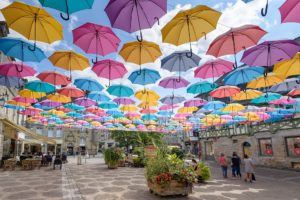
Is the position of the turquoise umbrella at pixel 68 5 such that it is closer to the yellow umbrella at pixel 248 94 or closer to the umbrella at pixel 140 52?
the umbrella at pixel 140 52

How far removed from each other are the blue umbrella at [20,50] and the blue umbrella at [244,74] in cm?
780

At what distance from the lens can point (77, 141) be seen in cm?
5366

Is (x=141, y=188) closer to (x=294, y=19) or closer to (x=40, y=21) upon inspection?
(x=40, y=21)

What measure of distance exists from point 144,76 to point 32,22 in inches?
201

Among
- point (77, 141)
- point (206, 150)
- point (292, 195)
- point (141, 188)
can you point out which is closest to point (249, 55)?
point (292, 195)

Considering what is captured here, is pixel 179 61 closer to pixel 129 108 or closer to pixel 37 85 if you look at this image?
pixel 37 85

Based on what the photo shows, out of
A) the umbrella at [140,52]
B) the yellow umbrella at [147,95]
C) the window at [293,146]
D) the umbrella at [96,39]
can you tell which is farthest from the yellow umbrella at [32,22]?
the window at [293,146]

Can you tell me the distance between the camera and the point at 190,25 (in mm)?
6043

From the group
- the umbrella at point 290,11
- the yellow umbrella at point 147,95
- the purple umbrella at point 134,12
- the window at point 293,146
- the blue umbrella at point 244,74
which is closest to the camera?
the umbrella at point 290,11

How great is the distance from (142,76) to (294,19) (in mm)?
6151

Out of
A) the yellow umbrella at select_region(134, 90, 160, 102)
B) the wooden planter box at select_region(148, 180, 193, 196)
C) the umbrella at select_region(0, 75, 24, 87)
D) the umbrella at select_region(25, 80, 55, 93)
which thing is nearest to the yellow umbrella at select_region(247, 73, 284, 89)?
the yellow umbrella at select_region(134, 90, 160, 102)

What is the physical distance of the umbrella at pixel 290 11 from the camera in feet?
16.2

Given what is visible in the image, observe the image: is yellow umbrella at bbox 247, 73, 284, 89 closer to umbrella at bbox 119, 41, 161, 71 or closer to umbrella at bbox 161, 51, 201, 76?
umbrella at bbox 161, 51, 201, 76

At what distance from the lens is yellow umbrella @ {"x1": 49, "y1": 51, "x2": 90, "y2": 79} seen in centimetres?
793
